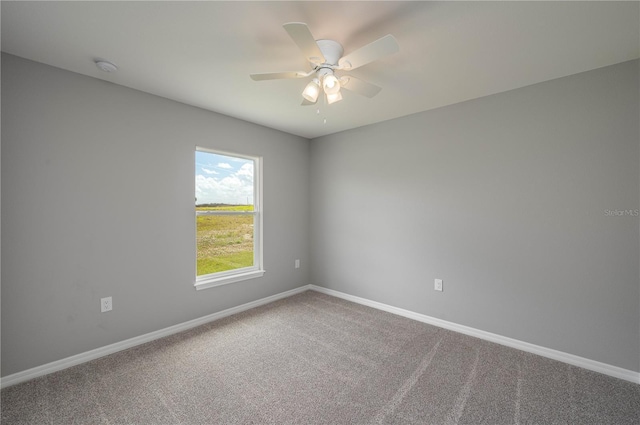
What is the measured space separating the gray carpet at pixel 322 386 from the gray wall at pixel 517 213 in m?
0.38

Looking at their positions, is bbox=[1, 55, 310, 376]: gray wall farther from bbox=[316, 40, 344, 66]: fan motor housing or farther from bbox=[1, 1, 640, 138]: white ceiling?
bbox=[316, 40, 344, 66]: fan motor housing

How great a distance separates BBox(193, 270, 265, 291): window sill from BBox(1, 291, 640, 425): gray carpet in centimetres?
51

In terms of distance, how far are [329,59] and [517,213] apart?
217 centimetres

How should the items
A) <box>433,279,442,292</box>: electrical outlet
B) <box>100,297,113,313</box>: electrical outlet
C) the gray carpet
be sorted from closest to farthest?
the gray carpet
<box>100,297,113,313</box>: electrical outlet
<box>433,279,442,292</box>: electrical outlet

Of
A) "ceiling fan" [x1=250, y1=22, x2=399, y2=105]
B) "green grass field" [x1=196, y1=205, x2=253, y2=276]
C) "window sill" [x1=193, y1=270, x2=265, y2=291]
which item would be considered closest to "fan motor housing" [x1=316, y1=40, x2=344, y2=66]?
"ceiling fan" [x1=250, y1=22, x2=399, y2=105]

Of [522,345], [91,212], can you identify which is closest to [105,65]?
[91,212]

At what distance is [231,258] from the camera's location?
3402 millimetres

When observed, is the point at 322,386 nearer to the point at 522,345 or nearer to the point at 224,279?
the point at 224,279

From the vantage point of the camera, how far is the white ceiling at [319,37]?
1.55 m

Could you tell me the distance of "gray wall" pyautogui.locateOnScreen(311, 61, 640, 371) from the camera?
2098 mm

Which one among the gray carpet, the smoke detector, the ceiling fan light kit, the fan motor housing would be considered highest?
the smoke detector

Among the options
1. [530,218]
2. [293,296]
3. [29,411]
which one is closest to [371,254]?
[293,296]

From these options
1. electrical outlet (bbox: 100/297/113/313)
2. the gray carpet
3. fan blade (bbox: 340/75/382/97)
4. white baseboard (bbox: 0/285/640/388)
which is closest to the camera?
the gray carpet

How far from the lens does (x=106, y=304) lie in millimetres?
2383
